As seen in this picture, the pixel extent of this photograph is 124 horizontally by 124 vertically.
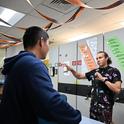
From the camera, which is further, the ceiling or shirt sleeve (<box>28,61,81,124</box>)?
the ceiling

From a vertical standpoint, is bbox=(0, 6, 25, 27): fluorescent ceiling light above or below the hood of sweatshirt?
above

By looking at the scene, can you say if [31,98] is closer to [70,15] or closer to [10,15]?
[70,15]

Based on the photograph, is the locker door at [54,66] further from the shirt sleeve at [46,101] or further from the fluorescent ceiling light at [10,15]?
the shirt sleeve at [46,101]

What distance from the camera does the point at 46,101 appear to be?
92 centimetres

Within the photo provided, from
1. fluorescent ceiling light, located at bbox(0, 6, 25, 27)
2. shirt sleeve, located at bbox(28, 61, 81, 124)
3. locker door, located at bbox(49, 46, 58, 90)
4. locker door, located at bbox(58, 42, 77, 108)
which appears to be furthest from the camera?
locker door, located at bbox(49, 46, 58, 90)

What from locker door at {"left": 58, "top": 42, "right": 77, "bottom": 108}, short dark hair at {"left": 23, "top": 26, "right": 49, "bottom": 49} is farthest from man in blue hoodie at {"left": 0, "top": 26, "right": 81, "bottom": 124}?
locker door at {"left": 58, "top": 42, "right": 77, "bottom": 108}

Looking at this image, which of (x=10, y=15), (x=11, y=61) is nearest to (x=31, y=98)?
(x=11, y=61)

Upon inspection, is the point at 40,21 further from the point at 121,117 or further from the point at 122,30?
the point at 121,117

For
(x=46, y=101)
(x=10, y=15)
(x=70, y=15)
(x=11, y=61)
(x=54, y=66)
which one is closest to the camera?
(x=46, y=101)

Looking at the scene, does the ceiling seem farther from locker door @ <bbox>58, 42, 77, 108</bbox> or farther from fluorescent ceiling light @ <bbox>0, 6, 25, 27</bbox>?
locker door @ <bbox>58, 42, 77, 108</bbox>

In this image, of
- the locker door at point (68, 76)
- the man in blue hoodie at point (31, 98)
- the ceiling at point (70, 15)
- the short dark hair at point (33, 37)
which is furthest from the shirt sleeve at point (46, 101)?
the locker door at point (68, 76)

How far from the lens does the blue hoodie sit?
0.93 metres

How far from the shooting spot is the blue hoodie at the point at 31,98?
930 millimetres

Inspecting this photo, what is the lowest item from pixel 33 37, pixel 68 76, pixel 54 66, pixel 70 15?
pixel 68 76
